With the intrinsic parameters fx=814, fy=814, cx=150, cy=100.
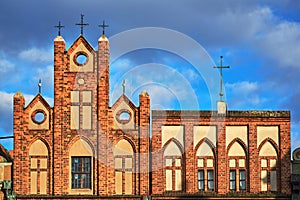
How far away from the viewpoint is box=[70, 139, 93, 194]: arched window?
4534cm

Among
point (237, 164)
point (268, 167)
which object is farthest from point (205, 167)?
point (268, 167)

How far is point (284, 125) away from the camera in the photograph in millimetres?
45906

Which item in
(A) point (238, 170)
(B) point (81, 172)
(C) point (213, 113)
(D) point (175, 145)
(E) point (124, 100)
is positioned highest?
(E) point (124, 100)

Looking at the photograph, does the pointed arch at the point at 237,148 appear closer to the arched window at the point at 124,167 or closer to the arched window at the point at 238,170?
the arched window at the point at 238,170

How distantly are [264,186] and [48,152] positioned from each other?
482 inches

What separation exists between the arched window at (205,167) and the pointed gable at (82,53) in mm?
7757

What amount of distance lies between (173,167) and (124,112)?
4.13 m

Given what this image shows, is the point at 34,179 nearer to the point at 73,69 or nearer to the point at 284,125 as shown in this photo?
the point at 73,69

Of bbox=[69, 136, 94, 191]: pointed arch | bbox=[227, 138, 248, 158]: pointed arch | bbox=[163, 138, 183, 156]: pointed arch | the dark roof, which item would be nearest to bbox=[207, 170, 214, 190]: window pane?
bbox=[227, 138, 248, 158]: pointed arch

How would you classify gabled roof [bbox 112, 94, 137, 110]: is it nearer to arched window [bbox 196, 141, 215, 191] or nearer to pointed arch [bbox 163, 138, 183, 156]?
pointed arch [bbox 163, 138, 183, 156]

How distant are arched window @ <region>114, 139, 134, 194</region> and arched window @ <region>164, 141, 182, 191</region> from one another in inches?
A: 77.4

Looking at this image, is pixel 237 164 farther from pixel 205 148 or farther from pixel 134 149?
pixel 134 149

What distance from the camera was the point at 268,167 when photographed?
45594mm

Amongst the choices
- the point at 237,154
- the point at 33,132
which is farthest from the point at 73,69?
the point at 237,154
